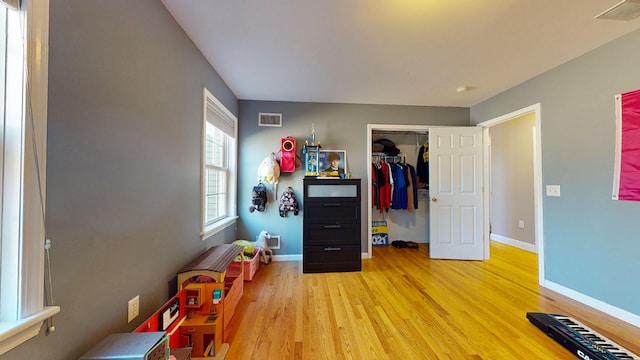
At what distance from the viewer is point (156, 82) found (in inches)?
61.2

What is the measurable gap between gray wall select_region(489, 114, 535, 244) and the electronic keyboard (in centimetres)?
257

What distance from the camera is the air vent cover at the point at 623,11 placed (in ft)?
5.26

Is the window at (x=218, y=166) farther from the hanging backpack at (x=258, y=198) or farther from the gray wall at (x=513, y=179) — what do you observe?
the gray wall at (x=513, y=179)

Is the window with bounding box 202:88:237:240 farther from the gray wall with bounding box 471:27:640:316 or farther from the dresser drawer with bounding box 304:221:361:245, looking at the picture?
the gray wall with bounding box 471:27:640:316

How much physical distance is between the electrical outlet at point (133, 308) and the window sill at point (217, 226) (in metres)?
0.87

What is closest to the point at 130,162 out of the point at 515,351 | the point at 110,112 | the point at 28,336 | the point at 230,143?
the point at 110,112

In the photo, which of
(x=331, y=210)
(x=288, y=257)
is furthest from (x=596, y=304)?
(x=288, y=257)

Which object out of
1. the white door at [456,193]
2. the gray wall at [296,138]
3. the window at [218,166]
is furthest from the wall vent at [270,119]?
the white door at [456,193]

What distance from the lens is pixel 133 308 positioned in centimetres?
137

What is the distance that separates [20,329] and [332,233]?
262 centimetres

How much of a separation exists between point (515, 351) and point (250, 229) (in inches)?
119

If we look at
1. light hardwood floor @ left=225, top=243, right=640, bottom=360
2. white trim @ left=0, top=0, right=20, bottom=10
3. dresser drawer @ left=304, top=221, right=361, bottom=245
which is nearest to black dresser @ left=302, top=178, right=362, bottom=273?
dresser drawer @ left=304, top=221, right=361, bottom=245

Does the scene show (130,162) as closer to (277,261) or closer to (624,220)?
(277,261)

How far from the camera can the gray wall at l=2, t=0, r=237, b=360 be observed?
0.95 metres
